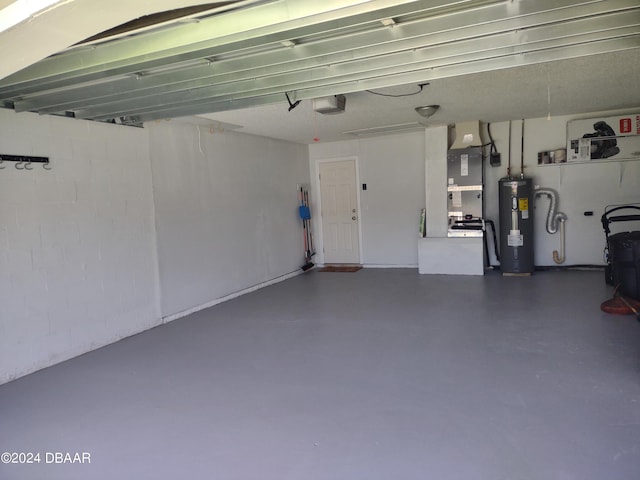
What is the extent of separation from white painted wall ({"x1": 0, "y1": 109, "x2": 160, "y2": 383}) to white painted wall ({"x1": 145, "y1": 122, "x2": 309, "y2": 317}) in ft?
0.95

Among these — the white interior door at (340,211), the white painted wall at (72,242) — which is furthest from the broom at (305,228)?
the white painted wall at (72,242)

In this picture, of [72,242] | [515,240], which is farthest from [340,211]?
[72,242]

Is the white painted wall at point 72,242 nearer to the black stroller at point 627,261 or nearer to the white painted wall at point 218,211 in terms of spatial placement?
the white painted wall at point 218,211

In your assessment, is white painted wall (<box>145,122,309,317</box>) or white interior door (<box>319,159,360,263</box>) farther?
white interior door (<box>319,159,360,263</box>)

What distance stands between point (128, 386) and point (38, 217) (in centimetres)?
173

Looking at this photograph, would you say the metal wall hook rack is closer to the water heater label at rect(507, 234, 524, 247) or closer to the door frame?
the door frame

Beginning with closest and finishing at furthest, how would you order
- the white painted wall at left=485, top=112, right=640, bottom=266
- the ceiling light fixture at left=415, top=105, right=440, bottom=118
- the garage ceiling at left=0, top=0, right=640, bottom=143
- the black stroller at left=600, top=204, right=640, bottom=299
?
the garage ceiling at left=0, top=0, right=640, bottom=143 < the black stroller at left=600, top=204, right=640, bottom=299 < the ceiling light fixture at left=415, top=105, right=440, bottom=118 < the white painted wall at left=485, top=112, right=640, bottom=266

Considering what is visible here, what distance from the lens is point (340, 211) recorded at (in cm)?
848

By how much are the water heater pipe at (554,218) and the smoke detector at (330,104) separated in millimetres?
4089

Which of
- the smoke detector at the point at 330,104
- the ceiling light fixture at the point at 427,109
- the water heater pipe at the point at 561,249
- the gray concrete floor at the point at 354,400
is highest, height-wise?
the ceiling light fixture at the point at 427,109

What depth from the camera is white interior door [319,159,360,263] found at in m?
8.34

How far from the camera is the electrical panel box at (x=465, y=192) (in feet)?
22.7

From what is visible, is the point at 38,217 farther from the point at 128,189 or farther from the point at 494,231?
the point at 494,231

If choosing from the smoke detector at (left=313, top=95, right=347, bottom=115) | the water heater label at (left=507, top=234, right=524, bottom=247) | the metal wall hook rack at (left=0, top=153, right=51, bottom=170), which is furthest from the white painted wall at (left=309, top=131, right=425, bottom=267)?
the metal wall hook rack at (left=0, top=153, right=51, bottom=170)
